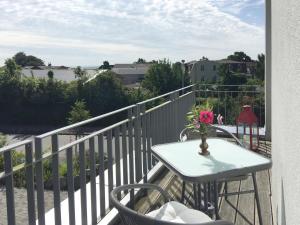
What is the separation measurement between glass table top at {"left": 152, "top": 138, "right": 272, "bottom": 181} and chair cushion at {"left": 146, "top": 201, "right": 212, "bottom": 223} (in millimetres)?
198

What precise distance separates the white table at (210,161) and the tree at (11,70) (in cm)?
4767

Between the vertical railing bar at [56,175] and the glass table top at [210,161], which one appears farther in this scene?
the glass table top at [210,161]

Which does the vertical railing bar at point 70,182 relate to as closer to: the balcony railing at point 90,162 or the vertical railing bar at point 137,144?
the balcony railing at point 90,162

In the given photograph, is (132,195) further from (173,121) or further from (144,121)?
(173,121)

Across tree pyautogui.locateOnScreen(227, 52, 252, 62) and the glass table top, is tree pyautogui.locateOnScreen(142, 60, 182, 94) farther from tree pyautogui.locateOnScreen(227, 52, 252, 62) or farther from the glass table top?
the glass table top

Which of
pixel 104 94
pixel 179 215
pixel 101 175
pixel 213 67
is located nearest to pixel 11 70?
pixel 104 94

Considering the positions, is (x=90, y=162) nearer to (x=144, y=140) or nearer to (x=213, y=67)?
(x=144, y=140)

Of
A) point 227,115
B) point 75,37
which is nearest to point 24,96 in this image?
point 75,37

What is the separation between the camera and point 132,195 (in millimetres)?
3500

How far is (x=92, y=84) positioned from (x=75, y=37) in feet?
73.5

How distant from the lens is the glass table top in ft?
7.86

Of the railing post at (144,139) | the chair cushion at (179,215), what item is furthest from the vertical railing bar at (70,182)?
the railing post at (144,139)

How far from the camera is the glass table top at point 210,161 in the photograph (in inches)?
94.3
